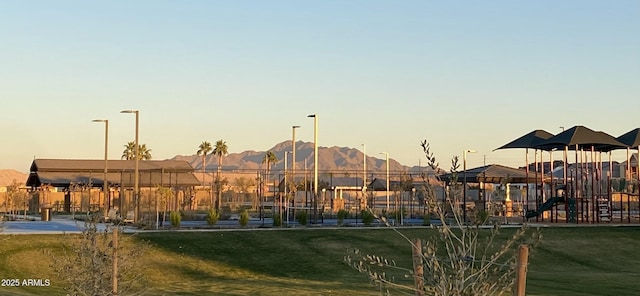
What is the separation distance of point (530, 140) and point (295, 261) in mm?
24759

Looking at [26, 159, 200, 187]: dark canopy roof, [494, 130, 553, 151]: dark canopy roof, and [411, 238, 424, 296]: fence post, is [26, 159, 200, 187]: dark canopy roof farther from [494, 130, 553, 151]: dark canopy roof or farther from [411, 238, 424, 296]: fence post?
[411, 238, 424, 296]: fence post

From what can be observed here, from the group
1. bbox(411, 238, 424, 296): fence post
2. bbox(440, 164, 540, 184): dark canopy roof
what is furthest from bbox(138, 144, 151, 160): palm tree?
bbox(411, 238, 424, 296): fence post

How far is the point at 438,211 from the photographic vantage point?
632 centimetres

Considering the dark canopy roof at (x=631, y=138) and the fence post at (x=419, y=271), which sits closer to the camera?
the fence post at (x=419, y=271)

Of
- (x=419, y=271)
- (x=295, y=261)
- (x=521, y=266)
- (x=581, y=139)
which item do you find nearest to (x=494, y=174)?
(x=581, y=139)

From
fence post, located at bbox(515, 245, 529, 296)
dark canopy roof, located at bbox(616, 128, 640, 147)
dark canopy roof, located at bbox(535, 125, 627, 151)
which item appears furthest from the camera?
dark canopy roof, located at bbox(616, 128, 640, 147)

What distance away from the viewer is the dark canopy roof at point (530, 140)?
49188 millimetres

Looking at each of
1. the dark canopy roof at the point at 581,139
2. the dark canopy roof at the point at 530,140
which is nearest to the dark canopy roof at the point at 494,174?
the dark canopy roof at the point at 530,140

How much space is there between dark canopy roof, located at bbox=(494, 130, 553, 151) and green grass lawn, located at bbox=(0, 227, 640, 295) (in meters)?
10.6

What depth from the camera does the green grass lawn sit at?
23875 mm

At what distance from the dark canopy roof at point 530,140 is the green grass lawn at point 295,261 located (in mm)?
10631

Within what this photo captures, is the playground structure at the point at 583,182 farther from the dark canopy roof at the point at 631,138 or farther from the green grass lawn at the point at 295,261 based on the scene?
the green grass lawn at the point at 295,261

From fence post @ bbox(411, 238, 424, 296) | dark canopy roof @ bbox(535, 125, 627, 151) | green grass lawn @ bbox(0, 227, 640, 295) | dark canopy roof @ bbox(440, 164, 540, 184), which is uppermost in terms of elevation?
dark canopy roof @ bbox(535, 125, 627, 151)

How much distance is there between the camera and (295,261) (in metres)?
30.4
